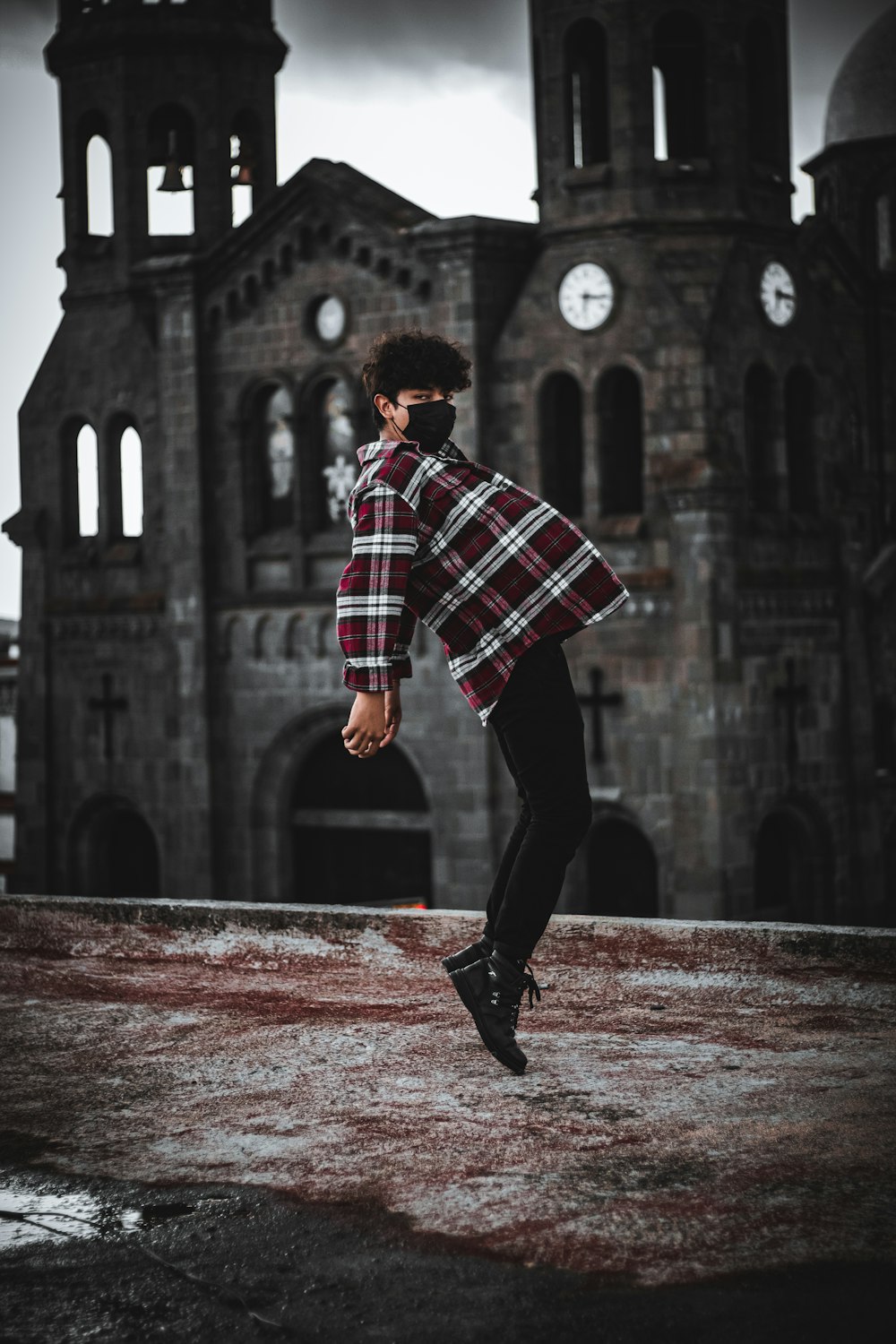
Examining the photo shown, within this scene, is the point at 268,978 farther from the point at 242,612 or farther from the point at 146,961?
the point at 242,612

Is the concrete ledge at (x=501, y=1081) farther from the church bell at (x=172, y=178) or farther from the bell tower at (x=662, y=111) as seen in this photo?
the church bell at (x=172, y=178)

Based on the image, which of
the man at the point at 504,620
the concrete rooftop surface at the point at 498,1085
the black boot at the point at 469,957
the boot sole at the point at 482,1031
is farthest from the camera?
the black boot at the point at 469,957

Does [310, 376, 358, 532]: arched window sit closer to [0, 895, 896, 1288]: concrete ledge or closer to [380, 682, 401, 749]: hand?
[0, 895, 896, 1288]: concrete ledge

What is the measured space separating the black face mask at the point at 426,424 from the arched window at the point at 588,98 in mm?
17594

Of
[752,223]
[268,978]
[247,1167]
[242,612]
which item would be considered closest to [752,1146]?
[247,1167]

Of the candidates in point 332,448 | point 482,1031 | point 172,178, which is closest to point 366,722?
point 482,1031

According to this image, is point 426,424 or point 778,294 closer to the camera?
point 426,424

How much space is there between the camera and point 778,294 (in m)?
21.7

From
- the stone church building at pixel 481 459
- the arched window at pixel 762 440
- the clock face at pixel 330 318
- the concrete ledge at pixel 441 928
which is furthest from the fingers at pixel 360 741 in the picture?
the clock face at pixel 330 318

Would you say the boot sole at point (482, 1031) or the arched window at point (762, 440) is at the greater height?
the arched window at point (762, 440)

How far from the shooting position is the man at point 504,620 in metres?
4.55

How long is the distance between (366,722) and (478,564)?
0.51 m

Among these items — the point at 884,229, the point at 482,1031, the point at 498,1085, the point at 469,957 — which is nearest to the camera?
the point at 498,1085

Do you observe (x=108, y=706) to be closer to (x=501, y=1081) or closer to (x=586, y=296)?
(x=586, y=296)
